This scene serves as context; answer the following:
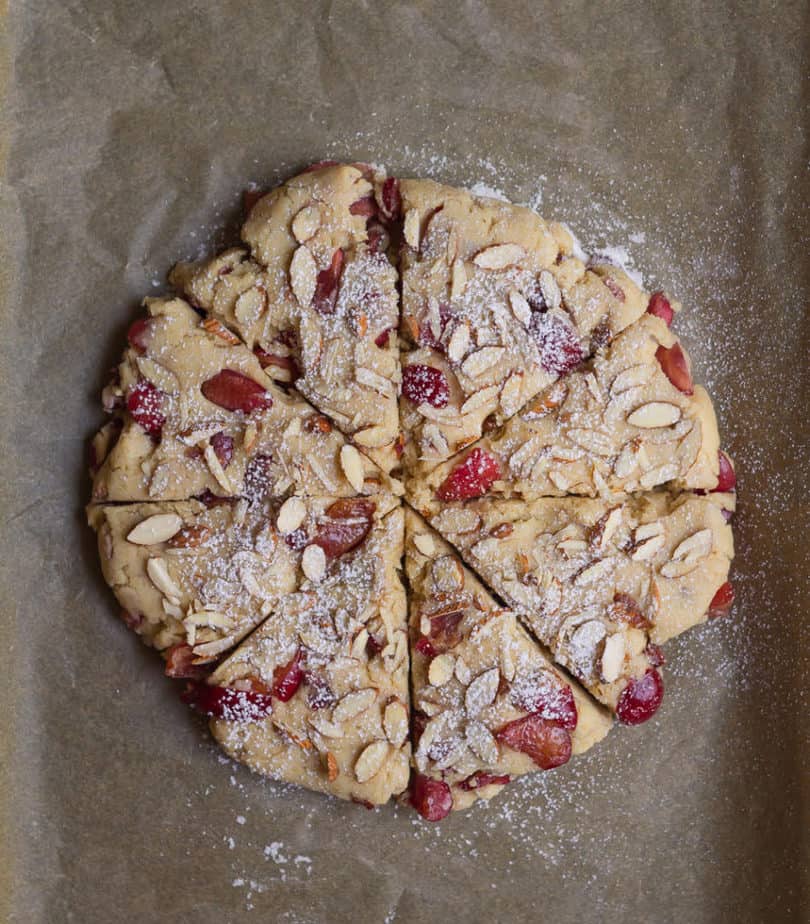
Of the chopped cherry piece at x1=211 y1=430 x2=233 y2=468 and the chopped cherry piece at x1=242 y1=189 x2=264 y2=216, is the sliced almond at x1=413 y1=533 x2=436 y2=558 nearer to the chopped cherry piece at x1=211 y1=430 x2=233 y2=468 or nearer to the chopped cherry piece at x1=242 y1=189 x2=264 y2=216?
the chopped cherry piece at x1=211 y1=430 x2=233 y2=468

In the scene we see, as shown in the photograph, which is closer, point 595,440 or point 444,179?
point 595,440

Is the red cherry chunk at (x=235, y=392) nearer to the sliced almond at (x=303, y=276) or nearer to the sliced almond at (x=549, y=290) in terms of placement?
the sliced almond at (x=303, y=276)

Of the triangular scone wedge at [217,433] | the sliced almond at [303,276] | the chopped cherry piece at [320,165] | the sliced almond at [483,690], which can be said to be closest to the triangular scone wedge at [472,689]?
the sliced almond at [483,690]

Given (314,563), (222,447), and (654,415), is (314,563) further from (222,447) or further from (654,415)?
(654,415)

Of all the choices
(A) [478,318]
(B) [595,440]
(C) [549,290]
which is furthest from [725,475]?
(A) [478,318]

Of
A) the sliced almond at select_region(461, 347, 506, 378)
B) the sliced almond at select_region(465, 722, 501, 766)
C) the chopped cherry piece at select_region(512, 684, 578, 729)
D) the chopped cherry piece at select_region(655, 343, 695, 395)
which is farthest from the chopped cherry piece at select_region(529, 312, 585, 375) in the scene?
the sliced almond at select_region(465, 722, 501, 766)

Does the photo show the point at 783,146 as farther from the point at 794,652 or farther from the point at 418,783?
the point at 418,783

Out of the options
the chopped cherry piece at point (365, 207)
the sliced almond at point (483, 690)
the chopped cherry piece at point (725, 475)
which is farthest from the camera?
the chopped cherry piece at point (725, 475)
